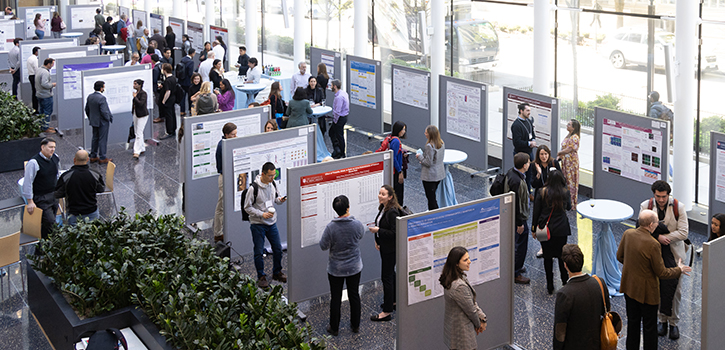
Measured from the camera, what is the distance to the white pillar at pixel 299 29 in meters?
17.7

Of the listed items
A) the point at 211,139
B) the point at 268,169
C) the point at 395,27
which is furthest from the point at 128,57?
the point at 268,169

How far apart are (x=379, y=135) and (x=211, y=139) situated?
580cm

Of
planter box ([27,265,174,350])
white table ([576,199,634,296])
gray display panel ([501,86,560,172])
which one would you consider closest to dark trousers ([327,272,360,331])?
planter box ([27,265,174,350])

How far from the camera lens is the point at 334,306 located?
700cm

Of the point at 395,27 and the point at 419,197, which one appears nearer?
the point at 419,197

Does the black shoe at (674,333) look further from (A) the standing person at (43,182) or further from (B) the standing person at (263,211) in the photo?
(A) the standing person at (43,182)

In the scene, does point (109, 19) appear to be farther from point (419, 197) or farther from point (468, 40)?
point (419, 197)

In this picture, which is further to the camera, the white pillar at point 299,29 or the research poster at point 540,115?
the white pillar at point 299,29

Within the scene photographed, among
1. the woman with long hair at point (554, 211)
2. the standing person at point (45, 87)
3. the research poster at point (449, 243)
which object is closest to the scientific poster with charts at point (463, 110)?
the woman with long hair at point (554, 211)

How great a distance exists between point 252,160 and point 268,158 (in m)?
Result: 0.19

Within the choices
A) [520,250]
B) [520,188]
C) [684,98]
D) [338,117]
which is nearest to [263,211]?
[520,188]

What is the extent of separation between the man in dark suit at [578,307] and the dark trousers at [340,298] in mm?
2146

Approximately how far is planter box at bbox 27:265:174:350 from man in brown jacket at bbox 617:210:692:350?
3.79 meters

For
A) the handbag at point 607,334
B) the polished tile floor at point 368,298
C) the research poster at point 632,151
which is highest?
the research poster at point 632,151
